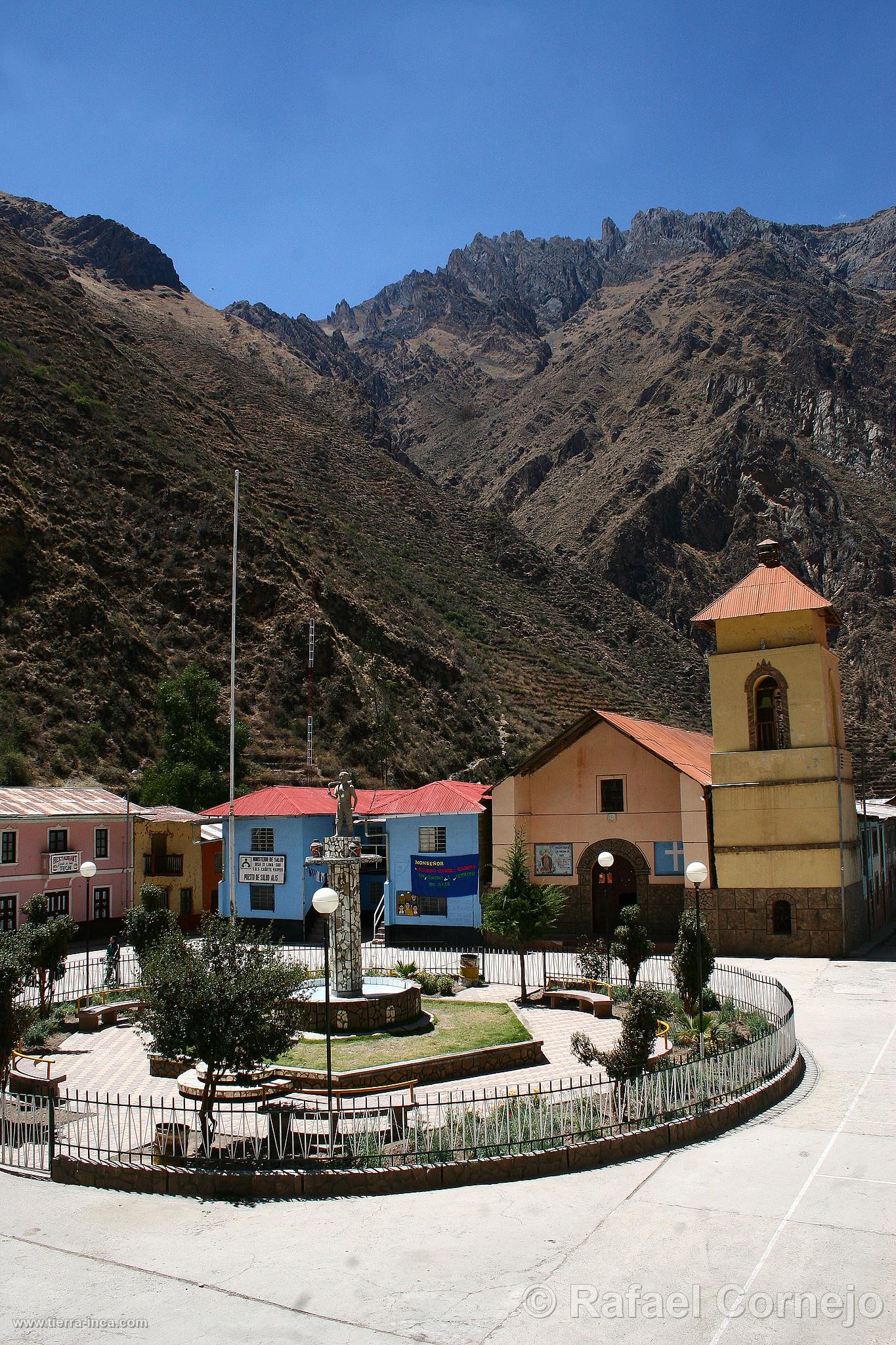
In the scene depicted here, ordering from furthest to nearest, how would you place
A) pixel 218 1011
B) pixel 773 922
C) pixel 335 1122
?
pixel 773 922 → pixel 218 1011 → pixel 335 1122

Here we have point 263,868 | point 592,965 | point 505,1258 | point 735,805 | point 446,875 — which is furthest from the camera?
point 263,868

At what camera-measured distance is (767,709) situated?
28.0 metres

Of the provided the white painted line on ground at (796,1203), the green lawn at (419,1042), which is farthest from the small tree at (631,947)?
the white painted line on ground at (796,1203)

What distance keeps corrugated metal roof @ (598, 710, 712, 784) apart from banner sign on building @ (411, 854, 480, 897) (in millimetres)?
6011

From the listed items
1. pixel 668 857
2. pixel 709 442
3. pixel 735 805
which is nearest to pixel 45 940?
pixel 668 857

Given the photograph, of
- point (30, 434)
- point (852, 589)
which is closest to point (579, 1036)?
point (30, 434)

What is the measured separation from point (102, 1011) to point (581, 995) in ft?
30.9

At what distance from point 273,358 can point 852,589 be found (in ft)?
225

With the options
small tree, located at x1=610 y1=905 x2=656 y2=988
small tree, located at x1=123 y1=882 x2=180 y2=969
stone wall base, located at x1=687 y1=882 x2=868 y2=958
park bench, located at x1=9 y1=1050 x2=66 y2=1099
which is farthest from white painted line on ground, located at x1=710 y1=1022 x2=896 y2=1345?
small tree, located at x1=123 y1=882 x2=180 y2=969

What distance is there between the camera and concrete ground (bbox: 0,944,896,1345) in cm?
721

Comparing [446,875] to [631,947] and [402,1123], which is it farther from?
[402,1123]

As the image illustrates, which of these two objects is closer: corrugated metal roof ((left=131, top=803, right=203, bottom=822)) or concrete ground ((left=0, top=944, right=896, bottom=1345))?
concrete ground ((left=0, top=944, right=896, bottom=1345))

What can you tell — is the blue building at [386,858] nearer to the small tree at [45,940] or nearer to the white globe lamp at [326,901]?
the small tree at [45,940]

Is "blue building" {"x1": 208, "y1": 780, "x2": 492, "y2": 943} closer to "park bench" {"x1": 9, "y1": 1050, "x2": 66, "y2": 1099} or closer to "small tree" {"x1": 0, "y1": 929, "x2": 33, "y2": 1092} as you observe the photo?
"park bench" {"x1": 9, "y1": 1050, "x2": 66, "y2": 1099}
